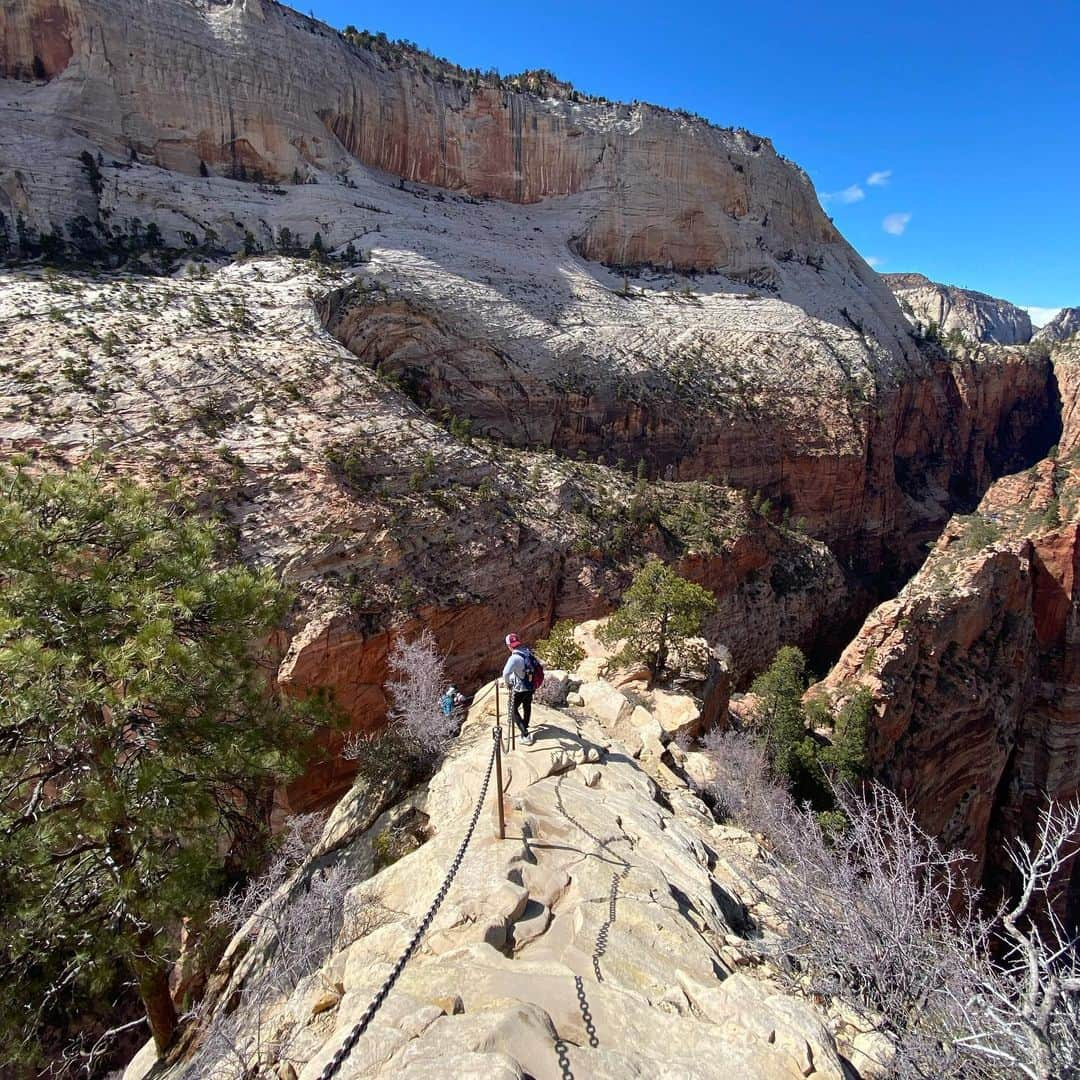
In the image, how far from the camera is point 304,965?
16.6ft

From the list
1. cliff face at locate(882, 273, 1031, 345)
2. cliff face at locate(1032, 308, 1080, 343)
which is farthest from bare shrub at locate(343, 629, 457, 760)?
cliff face at locate(1032, 308, 1080, 343)

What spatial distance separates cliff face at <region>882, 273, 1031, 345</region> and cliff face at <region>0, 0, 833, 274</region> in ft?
214

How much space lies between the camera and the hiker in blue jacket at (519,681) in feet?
24.3

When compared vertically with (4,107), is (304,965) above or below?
below

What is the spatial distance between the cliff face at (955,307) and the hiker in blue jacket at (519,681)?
4361 inches

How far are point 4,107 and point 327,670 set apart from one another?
1190 inches

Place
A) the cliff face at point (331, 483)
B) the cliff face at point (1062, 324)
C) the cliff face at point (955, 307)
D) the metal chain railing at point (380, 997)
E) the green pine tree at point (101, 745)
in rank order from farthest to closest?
the cliff face at point (1062, 324) → the cliff face at point (955, 307) → the cliff face at point (331, 483) → the green pine tree at point (101, 745) → the metal chain railing at point (380, 997)

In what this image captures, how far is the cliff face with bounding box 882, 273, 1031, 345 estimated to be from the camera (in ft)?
327

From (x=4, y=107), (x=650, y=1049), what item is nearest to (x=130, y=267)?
(x=4, y=107)

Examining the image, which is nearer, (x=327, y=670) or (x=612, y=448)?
(x=327, y=670)

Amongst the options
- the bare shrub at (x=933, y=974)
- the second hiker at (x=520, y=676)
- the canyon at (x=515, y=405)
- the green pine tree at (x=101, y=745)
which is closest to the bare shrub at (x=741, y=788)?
the canyon at (x=515, y=405)

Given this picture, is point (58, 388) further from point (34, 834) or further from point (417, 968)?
point (417, 968)

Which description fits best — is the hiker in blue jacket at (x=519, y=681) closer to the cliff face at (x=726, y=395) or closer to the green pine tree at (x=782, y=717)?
the green pine tree at (x=782, y=717)

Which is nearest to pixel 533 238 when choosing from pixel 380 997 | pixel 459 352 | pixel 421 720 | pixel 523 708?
pixel 459 352
